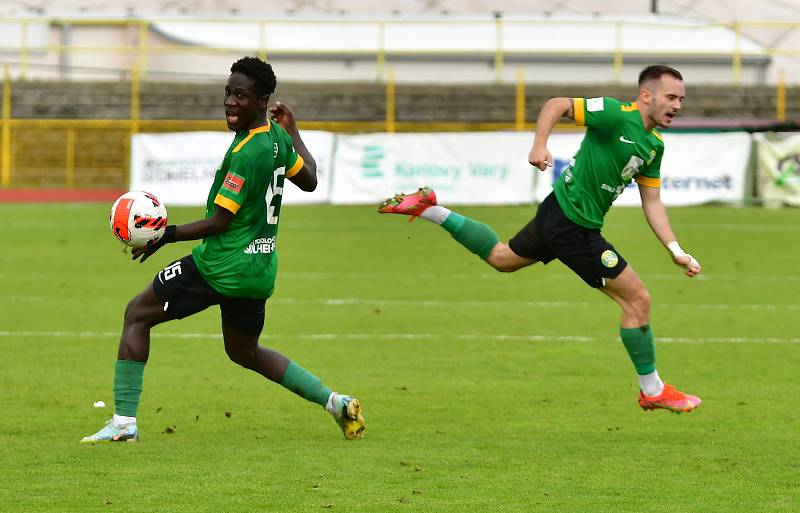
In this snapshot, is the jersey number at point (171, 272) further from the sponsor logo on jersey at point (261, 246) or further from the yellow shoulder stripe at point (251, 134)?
the yellow shoulder stripe at point (251, 134)

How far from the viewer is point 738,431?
844 centimetres

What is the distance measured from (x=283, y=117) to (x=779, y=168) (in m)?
21.9

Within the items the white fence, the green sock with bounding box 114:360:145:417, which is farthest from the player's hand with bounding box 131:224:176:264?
the white fence

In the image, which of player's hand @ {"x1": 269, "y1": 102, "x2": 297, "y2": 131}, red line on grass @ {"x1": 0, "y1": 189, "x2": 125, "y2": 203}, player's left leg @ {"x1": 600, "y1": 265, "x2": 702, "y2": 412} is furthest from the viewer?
red line on grass @ {"x1": 0, "y1": 189, "x2": 125, "y2": 203}

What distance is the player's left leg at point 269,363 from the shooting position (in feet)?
26.4

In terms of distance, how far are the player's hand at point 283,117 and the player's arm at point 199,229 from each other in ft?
3.13

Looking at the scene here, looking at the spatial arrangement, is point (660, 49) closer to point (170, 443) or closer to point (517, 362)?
point (517, 362)

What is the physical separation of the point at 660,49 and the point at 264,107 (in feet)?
137

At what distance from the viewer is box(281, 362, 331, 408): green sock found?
8.25 metres

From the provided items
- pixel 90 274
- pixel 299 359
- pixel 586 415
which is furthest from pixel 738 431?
pixel 90 274

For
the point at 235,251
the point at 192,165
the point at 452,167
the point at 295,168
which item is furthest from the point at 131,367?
the point at 192,165

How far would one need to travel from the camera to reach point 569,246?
8898 mm

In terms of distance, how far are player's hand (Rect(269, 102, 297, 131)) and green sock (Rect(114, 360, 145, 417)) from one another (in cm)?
160

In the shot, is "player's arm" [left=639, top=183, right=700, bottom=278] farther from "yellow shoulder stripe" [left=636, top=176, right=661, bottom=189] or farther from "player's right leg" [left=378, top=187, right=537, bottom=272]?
"player's right leg" [left=378, top=187, right=537, bottom=272]
